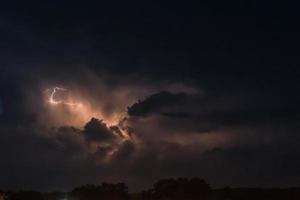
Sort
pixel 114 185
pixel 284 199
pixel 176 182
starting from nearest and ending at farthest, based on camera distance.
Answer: pixel 284 199 < pixel 176 182 < pixel 114 185

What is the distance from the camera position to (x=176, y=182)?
434ft

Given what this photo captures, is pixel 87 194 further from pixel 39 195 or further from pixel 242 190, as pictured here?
pixel 242 190

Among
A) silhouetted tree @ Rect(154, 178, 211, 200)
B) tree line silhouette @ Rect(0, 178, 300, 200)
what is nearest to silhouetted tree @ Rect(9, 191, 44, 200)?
tree line silhouette @ Rect(0, 178, 300, 200)

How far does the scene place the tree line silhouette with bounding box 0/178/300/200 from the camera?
412 feet

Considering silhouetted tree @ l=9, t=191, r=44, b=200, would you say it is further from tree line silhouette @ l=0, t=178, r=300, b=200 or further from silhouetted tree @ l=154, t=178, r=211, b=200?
silhouetted tree @ l=154, t=178, r=211, b=200

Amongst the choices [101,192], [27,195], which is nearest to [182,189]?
[101,192]

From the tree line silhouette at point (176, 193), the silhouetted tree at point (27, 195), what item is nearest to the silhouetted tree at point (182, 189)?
the tree line silhouette at point (176, 193)

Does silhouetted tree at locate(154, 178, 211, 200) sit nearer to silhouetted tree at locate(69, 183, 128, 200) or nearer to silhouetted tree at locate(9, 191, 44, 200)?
silhouetted tree at locate(69, 183, 128, 200)

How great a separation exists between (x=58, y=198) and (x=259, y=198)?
3879 centimetres

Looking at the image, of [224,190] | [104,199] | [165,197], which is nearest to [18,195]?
[104,199]

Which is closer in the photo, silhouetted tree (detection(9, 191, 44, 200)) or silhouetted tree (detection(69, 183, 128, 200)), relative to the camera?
silhouetted tree (detection(9, 191, 44, 200))

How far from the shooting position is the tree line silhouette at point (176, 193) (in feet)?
412

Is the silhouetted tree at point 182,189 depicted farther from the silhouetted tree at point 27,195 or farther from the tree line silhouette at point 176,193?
the silhouetted tree at point 27,195

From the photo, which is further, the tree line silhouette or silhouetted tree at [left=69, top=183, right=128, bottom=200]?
silhouetted tree at [left=69, top=183, right=128, bottom=200]
